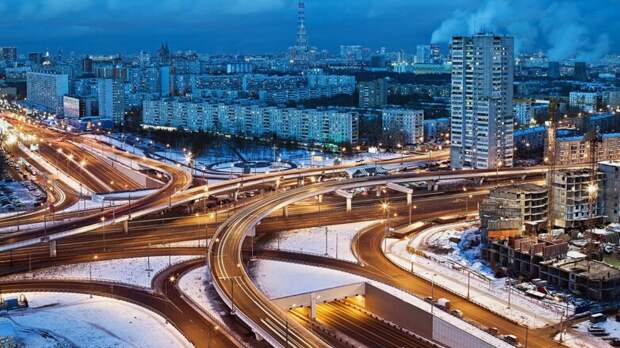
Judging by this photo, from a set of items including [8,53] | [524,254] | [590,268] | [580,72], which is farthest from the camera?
[8,53]

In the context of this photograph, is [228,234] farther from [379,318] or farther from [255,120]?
[255,120]

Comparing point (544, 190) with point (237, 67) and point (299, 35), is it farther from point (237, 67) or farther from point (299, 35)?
point (299, 35)

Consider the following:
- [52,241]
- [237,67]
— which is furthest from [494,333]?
[237,67]

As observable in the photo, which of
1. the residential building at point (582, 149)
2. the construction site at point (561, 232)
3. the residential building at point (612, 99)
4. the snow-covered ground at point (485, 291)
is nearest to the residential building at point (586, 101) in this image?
the residential building at point (612, 99)

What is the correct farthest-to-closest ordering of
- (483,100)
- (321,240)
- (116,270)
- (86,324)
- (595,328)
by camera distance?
1. (483,100)
2. (321,240)
3. (116,270)
4. (86,324)
5. (595,328)

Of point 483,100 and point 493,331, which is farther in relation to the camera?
point 483,100

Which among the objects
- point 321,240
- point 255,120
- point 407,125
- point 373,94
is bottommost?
point 321,240

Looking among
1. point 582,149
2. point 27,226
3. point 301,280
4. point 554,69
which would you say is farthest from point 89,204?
point 554,69

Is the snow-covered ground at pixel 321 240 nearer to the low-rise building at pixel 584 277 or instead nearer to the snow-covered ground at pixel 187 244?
the snow-covered ground at pixel 187 244
